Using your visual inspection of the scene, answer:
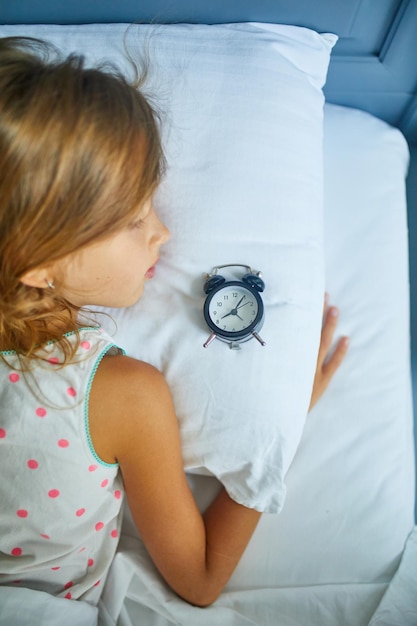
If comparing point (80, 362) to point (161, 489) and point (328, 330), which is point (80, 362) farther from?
point (328, 330)

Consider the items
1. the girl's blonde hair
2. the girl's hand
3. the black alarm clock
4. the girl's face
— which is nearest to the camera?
the girl's blonde hair

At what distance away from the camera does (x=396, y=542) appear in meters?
0.95

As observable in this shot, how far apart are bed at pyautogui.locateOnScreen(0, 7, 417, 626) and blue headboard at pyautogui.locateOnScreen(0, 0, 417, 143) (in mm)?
44

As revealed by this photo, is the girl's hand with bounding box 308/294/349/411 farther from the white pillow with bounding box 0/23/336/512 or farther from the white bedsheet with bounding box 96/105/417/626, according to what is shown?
the white pillow with bounding box 0/23/336/512

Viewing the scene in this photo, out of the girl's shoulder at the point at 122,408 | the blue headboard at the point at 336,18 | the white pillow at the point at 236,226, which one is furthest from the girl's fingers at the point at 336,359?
the blue headboard at the point at 336,18

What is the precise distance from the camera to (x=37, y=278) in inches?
29.5

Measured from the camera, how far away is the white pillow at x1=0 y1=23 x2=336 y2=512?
0.88 metres

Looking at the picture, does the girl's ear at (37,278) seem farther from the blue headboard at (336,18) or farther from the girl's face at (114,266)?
the blue headboard at (336,18)

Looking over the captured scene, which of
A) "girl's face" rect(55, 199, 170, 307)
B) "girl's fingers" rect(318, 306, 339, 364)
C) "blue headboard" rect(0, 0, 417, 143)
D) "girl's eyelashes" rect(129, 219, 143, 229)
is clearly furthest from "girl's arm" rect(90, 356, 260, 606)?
"blue headboard" rect(0, 0, 417, 143)

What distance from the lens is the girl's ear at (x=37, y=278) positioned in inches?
28.6

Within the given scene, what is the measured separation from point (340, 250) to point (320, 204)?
17 cm

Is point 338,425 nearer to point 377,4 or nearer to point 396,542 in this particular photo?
point 396,542

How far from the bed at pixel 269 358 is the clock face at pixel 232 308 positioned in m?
0.03

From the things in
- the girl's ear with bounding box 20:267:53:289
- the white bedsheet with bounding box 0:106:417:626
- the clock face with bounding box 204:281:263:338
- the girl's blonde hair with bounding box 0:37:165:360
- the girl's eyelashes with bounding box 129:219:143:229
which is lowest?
the white bedsheet with bounding box 0:106:417:626
